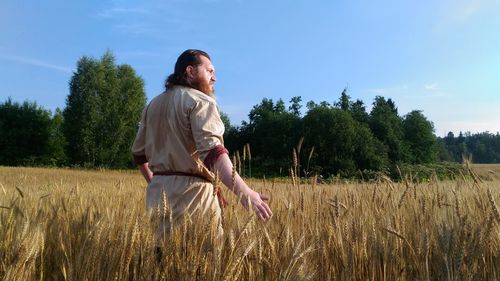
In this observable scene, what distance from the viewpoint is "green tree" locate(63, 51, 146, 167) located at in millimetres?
40844

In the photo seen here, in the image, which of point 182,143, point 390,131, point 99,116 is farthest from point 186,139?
point 390,131

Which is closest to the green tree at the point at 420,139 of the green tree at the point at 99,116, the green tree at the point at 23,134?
the green tree at the point at 99,116

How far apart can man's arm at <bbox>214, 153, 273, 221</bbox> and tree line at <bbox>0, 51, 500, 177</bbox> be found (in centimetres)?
3322

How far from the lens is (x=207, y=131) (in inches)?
70.1

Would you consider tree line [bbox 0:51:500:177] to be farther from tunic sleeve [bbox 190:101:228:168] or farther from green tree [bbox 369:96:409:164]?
tunic sleeve [bbox 190:101:228:168]

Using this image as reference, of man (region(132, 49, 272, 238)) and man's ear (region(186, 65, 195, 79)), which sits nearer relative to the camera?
man (region(132, 49, 272, 238))

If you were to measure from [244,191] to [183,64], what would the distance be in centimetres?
80

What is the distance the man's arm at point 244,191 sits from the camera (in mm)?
1476

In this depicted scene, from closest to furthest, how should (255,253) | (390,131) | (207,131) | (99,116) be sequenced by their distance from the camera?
(255,253), (207,131), (99,116), (390,131)

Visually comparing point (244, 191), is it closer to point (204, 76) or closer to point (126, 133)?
point (204, 76)

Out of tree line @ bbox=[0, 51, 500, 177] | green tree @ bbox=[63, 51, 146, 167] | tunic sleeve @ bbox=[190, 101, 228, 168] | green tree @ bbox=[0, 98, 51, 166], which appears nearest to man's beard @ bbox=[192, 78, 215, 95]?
tunic sleeve @ bbox=[190, 101, 228, 168]

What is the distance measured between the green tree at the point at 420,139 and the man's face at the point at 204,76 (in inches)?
1996

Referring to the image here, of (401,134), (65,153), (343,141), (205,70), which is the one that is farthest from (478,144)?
(205,70)

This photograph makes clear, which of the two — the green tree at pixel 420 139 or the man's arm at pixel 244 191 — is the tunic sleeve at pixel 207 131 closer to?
the man's arm at pixel 244 191
